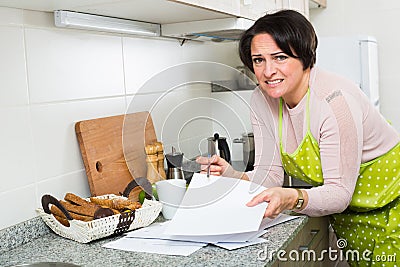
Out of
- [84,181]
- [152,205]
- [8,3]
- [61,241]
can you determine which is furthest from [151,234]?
[8,3]

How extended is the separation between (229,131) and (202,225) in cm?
61

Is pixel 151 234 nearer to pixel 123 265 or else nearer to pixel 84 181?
pixel 123 265

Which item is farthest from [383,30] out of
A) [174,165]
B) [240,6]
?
[174,165]

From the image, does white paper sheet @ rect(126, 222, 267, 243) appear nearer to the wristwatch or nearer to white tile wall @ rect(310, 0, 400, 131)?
the wristwatch

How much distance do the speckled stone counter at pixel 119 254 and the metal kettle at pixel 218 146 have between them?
19.6 inches

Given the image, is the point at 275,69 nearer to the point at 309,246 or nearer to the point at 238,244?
the point at 238,244

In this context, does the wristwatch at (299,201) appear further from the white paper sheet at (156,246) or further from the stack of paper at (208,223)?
the white paper sheet at (156,246)

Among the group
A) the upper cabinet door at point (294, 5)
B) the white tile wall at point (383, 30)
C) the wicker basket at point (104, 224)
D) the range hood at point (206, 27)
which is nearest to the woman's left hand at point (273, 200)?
the wicker basket at point (104, 224)

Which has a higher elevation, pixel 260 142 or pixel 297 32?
pixel 297 32

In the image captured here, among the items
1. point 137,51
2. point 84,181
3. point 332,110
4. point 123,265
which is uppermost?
point 137,51

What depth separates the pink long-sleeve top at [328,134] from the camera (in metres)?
1.43

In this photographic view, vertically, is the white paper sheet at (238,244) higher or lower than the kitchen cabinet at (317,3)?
lower

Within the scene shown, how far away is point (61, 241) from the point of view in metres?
1.29

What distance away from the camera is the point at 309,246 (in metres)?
1.80
